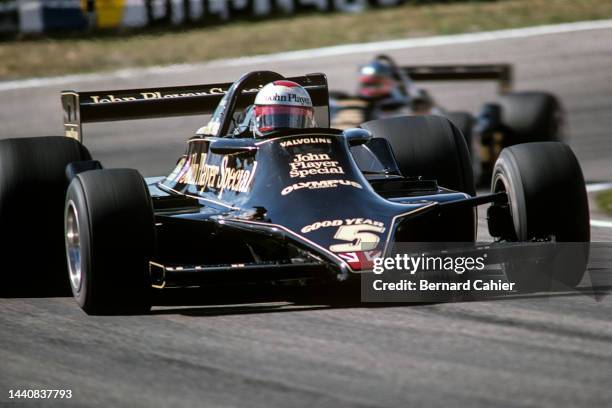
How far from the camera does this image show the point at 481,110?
15.7m

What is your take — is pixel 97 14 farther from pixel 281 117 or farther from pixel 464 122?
pixel 281 117

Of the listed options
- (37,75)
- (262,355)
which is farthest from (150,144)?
(262,355)

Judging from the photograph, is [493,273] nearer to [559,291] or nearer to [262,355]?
[559,291]

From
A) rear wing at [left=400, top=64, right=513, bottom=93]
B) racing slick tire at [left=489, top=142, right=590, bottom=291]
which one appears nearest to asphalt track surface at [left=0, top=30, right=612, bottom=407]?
racing slick tire at [left=489, top=142, right=590, bottom=291]

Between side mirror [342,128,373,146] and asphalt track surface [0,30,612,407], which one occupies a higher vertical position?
side mirror [342,128,373,146]

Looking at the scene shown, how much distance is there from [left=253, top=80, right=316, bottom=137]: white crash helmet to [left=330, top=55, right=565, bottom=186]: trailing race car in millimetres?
6683

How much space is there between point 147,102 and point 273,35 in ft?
64.6

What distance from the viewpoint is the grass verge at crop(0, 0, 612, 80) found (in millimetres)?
26766

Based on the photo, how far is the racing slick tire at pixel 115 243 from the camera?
6.86 m

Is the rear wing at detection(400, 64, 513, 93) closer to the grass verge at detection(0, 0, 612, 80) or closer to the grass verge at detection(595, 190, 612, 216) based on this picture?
the grass verge at detection(595, 190, 612, 216)

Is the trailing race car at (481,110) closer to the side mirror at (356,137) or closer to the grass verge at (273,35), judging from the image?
the side mirror at (356,137)

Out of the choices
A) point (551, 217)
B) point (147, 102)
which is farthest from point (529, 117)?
point (551, 217)

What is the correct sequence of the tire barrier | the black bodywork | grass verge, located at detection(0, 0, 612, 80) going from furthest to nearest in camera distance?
1. the tire barrier
2. grass verge, located at detection(0, 0, 612, 80)
3. the black bodywork

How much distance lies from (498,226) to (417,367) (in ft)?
7.84
